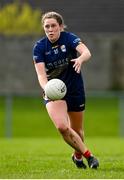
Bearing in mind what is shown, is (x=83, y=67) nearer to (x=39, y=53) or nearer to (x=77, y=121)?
(x=77, y=121)

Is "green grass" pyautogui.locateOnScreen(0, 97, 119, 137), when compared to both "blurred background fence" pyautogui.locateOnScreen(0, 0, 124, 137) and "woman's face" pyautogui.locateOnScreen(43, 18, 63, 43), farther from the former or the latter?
"woman's face" pyautogui.locateOnScreen(43, 18, 63, 43)

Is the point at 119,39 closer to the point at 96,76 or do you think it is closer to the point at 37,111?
the point at 96,76

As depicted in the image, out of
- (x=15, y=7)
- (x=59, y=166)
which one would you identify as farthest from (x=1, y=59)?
(x=59, y=166)

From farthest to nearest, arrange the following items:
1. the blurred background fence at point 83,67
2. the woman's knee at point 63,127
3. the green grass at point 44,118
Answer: the blurred background fence at point 83,67 → the green grass at point 44,118 → the woman's knee at point 63,127

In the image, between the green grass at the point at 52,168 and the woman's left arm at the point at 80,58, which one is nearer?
the green grass at the point at 52,168

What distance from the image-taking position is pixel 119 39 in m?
38.6

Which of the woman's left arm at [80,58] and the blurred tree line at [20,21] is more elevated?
the woman's left arm at [80,58]

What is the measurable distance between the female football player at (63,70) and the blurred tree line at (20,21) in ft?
90.4

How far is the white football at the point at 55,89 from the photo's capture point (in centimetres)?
1192

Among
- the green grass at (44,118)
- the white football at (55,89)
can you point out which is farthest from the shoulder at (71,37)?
the green grass at (44,118)

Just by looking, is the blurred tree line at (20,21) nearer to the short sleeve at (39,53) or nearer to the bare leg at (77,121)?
the bare leg at (77,121)

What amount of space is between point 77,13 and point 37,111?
10468mm

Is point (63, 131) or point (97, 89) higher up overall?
point (63, 131)

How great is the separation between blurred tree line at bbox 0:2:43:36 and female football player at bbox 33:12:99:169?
1085 inches
